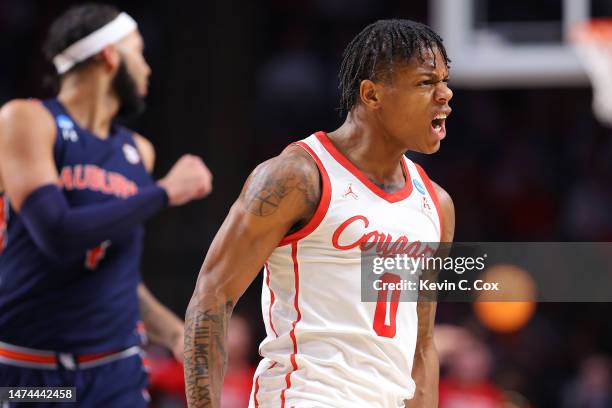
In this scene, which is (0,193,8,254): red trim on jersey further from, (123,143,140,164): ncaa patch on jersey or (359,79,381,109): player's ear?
(359,79,381,109): player's ear

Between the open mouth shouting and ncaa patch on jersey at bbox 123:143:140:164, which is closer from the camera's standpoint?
the open mouth shouting

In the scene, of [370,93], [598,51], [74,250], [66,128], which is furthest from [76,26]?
[598,51]

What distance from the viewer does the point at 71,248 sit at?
4125mm

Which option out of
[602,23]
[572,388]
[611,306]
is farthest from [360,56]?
[611,306]

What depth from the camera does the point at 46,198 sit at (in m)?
4.08

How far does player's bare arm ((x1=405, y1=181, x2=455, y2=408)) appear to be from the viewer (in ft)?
11.8

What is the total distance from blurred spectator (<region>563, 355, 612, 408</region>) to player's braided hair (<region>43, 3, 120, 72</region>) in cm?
581

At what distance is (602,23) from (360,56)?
16.4ft

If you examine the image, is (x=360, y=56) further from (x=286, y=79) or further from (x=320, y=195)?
(x=286, y=79)

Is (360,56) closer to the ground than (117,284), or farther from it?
farther from it

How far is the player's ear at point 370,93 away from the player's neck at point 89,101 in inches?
61.8

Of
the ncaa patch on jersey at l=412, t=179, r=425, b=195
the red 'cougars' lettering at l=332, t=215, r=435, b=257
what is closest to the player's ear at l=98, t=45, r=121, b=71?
the ncaa patch on jersey at l=412, t=179, r=425, b=195

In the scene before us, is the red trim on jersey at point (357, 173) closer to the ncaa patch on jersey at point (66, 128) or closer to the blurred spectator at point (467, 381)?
the ncaa patch on jersey at point (66, 128)

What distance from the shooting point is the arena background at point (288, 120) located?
1048 centimetres
